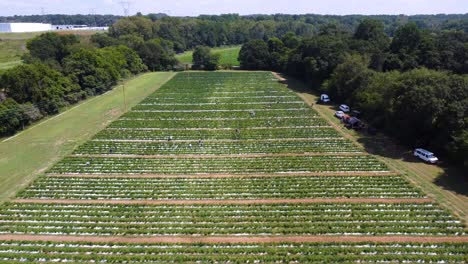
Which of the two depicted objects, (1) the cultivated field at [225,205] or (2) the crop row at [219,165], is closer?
(1) the cultivated field at [225,205]

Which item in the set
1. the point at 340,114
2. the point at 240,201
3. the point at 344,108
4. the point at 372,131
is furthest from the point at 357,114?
the point at 240,201

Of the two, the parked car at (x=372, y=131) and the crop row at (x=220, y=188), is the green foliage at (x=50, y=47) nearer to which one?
the crop row at (x=220, y=188)

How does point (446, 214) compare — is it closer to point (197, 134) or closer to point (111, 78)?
point (197, 134)

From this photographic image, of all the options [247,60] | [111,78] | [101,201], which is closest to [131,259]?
[101,201]

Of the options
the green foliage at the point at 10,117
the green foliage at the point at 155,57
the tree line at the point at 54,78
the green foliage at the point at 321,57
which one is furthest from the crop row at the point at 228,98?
the green foliage at the point at 155,57

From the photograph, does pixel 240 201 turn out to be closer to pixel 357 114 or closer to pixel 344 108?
pixel 357 114

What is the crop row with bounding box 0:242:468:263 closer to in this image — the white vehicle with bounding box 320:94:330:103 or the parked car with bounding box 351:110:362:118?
the parked car with bounding box 351:110:362:118

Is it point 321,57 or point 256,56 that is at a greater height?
point 321,57
